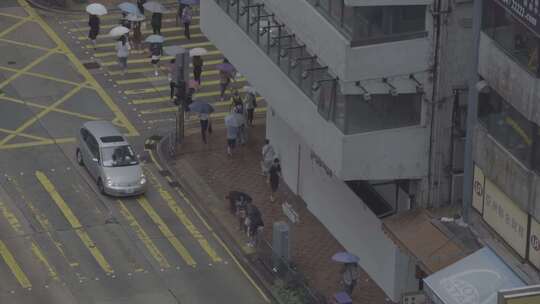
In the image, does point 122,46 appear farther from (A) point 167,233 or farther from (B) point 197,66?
(A) point 167,233

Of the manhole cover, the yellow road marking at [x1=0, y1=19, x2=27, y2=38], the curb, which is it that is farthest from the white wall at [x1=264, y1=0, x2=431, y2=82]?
the yellow road marking at [x1=0, y1=19, x2=27, y2=38]

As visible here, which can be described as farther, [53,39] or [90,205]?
[53,39]

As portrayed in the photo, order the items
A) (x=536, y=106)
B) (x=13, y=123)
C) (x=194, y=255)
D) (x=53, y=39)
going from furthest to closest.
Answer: (x=53, y=39), (x=13, y=123), (x=194, y=255), (x=536, y=106)

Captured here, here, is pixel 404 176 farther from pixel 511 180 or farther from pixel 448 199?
pixel 511 180

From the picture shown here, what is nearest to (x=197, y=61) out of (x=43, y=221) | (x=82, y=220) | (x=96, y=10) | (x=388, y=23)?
(x=96, y=10)

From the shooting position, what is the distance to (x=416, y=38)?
173 feet

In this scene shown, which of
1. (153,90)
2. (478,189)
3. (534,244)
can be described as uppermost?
(478,189)

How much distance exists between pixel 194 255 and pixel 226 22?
377 inches

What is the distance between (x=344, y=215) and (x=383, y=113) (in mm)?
7195

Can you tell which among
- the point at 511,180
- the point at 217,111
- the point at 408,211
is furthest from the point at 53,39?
the point at 511,180

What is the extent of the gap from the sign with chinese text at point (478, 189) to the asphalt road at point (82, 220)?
9454mm

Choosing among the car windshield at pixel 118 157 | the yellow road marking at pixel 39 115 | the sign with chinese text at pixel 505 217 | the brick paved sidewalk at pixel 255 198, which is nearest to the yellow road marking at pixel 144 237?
the car windshield at pixel 118 157

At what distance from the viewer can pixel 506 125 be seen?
49.8 metres

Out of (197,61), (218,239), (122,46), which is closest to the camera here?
(218,239)
